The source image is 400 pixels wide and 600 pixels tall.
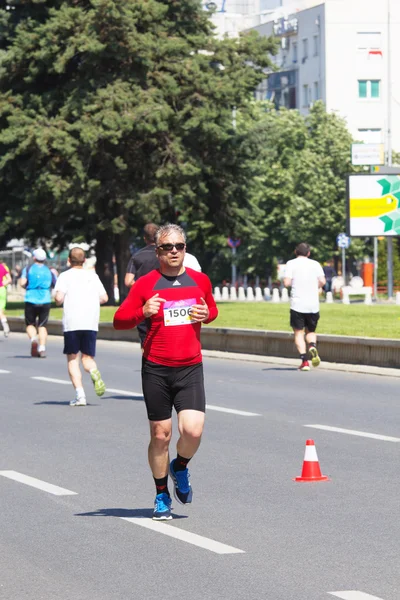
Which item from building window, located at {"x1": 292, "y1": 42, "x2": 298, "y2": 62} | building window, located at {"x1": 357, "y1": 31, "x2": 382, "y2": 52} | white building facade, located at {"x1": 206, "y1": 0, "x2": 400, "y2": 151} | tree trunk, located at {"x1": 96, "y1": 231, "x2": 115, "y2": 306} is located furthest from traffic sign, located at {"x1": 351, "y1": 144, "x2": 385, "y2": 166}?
building window, located at {"x1": 292, "y1": 42, "x2": 298, "y2": 62}

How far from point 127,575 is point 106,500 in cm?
250

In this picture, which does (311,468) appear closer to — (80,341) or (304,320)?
(80,341)

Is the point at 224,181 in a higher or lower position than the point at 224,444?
higher

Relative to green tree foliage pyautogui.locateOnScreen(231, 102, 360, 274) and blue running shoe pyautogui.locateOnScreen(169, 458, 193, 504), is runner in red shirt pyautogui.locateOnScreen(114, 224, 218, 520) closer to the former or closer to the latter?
blue running shoe pyautogui.locateOnScreen(169, 458, 193, 504)

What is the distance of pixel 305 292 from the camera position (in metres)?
22.3

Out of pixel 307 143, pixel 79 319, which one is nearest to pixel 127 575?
pixel 79 319

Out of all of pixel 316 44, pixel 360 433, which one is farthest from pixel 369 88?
pixel 360 433

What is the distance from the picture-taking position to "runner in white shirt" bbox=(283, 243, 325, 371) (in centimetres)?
2209

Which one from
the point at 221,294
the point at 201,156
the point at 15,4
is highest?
the point at 15,4

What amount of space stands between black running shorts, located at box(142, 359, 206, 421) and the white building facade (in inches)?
3720

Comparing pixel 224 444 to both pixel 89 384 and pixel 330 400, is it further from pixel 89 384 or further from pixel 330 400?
pixel 89 384

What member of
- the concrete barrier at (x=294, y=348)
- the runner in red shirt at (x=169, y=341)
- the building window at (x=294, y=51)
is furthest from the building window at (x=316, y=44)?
the runner in red shirt at (x=169, y=341)

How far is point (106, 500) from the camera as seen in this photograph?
9.64 metres

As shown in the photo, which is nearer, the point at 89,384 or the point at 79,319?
the point at 79,319
